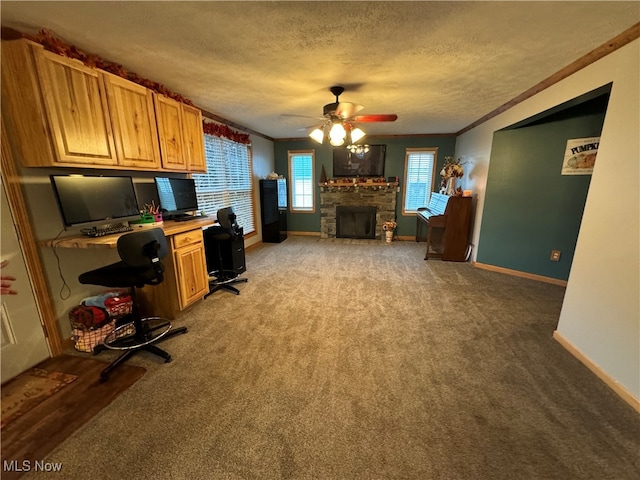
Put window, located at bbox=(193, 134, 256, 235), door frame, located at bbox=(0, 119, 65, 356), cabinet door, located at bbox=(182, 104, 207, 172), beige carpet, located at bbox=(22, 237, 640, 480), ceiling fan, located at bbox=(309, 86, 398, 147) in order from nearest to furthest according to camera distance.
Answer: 1. beige carpet, located at bbox=(22, 237, 640, 480)
2. door frame, located at bbox=(0, 119, 65, 356)
3. ceiling fan, located at bbox=(309, 86, 398, 147)
4. cabinet door, located at bbox=(182, 104, 207, 172)
5. window, located at bbox=(193, 134, 256, 235)

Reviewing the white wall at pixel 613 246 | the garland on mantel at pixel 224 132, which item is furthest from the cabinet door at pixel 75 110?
the white wall at pixel 613 246

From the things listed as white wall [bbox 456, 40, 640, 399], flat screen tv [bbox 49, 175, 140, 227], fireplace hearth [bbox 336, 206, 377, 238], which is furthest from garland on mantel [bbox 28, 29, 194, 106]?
fireplace hearth [bbox 336, 206, 377, 238]

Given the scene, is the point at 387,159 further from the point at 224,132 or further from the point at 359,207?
the point at 224,132

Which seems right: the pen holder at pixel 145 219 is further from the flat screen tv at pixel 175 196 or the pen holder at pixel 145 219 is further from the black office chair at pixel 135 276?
the black office chair at pixel 135 276

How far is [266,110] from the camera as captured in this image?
3.54 metres

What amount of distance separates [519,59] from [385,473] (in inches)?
119

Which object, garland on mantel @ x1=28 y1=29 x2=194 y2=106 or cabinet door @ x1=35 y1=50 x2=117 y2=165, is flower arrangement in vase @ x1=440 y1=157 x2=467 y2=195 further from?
cabinet door @ x1=35 y1=50 x2=117 y2=165

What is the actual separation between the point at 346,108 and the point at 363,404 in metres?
2.51

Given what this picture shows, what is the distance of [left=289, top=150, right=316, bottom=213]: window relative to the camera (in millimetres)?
5973

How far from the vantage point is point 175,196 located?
9.53 ft

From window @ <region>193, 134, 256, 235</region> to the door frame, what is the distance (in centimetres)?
190

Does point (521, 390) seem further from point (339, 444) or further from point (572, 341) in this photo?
point (339, 444)

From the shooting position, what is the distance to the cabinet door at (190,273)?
8.12 feet

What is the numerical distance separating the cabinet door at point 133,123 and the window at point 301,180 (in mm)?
3778
